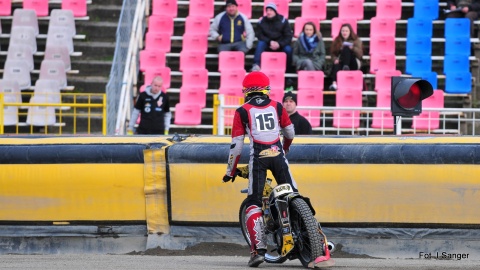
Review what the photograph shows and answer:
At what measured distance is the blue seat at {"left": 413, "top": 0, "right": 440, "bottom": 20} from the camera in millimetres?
22781

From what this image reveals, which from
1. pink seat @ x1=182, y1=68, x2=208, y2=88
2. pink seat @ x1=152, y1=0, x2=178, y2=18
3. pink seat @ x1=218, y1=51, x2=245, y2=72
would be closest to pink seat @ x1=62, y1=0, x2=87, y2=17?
pink seat @ x1=152, y1=0, x2=178, y2=18

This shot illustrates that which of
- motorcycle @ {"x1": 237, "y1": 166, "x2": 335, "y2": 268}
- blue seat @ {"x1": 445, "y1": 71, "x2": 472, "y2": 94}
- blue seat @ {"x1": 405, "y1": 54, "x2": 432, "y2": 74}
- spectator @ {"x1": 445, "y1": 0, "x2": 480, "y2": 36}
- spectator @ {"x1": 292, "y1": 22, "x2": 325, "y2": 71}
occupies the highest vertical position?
spectator @ {"x1": 445, "y1": 0, "x2": 480, "y2": 36}

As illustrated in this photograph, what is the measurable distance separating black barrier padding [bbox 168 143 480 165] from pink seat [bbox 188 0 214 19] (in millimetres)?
11285

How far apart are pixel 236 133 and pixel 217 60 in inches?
470

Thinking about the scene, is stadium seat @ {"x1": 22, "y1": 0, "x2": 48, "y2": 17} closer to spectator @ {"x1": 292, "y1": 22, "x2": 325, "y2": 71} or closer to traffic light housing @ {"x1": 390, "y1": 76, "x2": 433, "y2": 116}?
spectator @ {"x1": 292, "y1": 22, "x2": 325, "y2": 71}

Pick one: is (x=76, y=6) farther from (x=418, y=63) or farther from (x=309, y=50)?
(x=418, y=63)

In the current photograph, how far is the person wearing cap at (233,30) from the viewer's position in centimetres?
2209

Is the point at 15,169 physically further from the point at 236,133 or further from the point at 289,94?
the point at 289,94

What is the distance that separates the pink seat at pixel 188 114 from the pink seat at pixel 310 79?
6.29 feet

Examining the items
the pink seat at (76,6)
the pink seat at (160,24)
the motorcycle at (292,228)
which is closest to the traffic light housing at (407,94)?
the motorcycle at (292,228)

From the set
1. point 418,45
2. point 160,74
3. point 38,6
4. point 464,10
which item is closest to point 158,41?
point 160,74

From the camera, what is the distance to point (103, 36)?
23.8m

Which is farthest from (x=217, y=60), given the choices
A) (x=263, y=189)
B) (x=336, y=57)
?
(x=263, y=189)

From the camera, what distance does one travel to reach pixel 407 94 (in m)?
13.4
